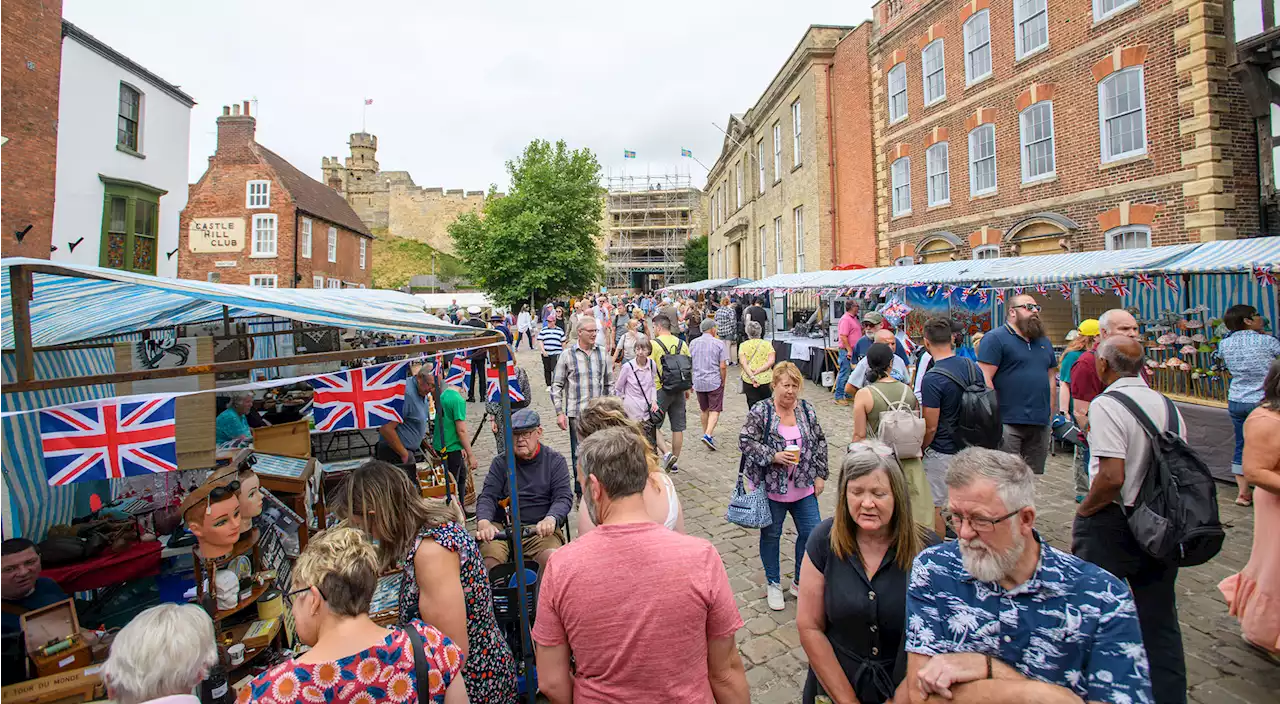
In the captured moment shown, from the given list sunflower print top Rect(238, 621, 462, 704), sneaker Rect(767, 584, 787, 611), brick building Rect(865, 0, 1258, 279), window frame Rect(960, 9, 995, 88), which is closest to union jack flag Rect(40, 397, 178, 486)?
sunflower print top Rect(238, 621, 462, 704)

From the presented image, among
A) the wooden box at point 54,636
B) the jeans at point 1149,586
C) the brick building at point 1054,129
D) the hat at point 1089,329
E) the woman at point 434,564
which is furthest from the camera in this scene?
the brick building at point 1054,129

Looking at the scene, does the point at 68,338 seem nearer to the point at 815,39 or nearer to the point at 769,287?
the point at 769,287

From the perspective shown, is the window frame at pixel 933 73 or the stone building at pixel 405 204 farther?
the stone building at pixel 405 204

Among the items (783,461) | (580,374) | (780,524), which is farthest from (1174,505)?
(580,374)

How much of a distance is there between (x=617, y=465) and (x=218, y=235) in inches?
1330

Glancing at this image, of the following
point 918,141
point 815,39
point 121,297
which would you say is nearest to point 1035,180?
point 918,141

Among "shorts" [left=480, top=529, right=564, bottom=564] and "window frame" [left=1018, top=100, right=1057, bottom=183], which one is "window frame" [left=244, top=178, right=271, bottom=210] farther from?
"shorts" [left=480, top=529, right=564, bottom=564]

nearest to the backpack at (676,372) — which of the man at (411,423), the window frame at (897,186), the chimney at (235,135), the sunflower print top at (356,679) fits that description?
the man at (411,423)

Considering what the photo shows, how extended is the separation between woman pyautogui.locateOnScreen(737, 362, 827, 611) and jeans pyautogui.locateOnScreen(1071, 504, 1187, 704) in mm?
1485

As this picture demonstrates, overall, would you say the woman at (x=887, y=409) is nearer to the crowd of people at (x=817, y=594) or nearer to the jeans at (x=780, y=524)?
the crowd of people at (x=817, y=594)

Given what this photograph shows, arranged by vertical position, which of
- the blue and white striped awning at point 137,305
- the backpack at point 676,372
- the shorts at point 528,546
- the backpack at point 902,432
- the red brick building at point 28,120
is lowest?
the shorts at point 528,546

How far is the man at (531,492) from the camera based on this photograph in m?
3.77

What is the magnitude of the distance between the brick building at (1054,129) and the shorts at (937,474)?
36.8 ft

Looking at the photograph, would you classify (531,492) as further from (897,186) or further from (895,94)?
(895,94)
